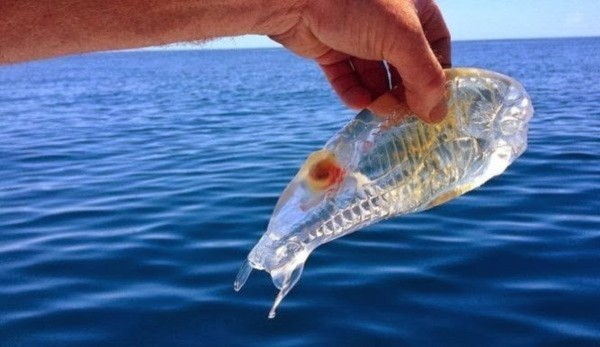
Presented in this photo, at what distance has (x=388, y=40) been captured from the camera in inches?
83.6

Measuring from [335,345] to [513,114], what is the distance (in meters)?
2.48

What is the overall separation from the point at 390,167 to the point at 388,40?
1.67 ft

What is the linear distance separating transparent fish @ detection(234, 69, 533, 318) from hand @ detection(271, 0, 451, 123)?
0.45 feet

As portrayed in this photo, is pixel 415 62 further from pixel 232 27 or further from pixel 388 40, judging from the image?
pixel 232 27

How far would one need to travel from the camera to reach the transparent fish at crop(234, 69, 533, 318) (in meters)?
2.34

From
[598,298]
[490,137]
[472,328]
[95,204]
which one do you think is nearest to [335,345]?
[472,328]

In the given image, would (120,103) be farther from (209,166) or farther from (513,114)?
(513,114)

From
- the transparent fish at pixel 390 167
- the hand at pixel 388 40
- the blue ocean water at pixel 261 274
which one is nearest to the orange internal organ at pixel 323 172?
the transparent fish at pixel 390 167

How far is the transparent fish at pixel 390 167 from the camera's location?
2.34 m

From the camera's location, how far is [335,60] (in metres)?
2.77

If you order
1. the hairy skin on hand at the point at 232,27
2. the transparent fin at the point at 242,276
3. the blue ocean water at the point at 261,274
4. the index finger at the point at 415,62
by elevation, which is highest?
the hairy skin on hand at the point at 232,27

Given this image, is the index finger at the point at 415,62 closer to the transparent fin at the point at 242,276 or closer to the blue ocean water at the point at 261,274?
the transparent fin at the point at 242,276

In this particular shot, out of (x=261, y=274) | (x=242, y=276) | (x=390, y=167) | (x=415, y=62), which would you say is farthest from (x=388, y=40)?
(x=261, y=274)

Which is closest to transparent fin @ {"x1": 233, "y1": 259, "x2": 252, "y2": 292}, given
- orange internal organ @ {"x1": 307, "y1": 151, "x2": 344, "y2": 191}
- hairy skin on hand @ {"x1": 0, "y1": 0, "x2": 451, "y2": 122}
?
orange internal organ @ {"x1": 307, "y1": 151, "x2": 344, "y2": 191}
